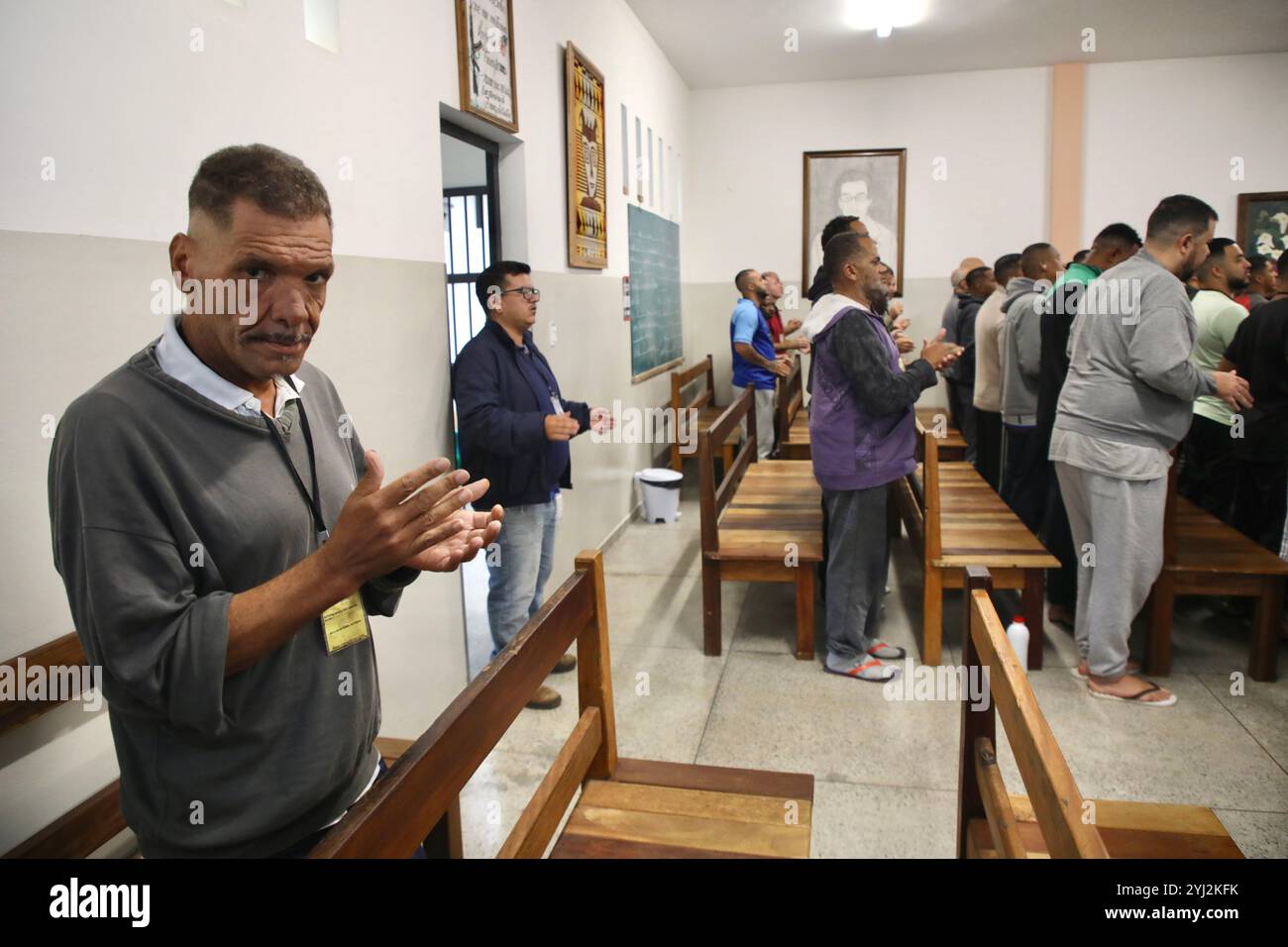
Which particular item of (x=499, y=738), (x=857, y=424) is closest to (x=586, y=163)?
(x=857, y=424)

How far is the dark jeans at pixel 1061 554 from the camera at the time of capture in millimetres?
4059

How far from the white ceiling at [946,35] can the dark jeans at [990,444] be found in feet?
10.3

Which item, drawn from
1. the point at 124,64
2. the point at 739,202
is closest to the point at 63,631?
the point at 124,64

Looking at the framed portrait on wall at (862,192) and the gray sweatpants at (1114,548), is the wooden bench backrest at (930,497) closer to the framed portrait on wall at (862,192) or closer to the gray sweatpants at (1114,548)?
the gray sweatpants at (1114,548)

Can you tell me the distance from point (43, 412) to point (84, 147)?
51 centimetres

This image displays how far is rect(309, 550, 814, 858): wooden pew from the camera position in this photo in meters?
1.17

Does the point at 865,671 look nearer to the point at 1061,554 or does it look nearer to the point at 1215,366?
the point at 1061,554

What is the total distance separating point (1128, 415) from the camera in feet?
10.0

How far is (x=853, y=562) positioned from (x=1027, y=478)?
182 centimetres

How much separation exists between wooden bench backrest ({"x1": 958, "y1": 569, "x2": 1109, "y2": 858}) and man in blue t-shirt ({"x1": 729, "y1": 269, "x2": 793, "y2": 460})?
14.7 feet

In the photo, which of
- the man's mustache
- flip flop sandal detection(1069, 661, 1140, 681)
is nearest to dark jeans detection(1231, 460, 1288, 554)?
flip flop sandal detection(1069, 661, 1140, 681)

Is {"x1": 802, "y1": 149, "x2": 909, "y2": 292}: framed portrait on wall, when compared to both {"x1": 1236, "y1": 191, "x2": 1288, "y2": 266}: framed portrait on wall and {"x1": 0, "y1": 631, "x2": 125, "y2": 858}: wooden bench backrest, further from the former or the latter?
{"x1": 0, "y1": 631, "x2": 125, "y2": 858}: wooden bench backrest

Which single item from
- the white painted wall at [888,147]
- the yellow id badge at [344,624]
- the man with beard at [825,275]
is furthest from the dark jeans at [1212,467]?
the yellow id badge at [344,624]
